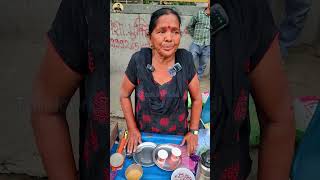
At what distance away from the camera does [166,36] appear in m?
1.00

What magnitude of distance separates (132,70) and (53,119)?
23cm

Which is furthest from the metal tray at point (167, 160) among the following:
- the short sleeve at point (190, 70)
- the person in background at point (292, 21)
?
the person in background at point (292, 21)

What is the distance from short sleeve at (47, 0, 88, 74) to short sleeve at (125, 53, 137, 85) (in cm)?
10

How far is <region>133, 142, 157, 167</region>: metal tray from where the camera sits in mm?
1017

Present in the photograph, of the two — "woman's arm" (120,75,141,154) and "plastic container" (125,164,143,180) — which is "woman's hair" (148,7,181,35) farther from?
"plastic container" (125,164,143,180)

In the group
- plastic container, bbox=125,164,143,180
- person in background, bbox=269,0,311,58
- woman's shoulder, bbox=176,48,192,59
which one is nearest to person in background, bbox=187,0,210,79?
woman's shoulder, bbox=176,48,192,59

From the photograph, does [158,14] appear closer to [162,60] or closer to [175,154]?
[162,60]

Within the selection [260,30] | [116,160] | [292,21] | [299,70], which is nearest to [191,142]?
Answer: [116,160]

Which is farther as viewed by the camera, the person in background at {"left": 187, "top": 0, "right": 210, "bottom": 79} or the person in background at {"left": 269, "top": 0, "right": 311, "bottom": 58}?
the person in background at {"left": 269, "top": 0, "right": 311, "bottom": 58}

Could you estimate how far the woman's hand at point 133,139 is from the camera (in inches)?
40.3

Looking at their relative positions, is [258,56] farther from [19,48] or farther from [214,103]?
[19,48]

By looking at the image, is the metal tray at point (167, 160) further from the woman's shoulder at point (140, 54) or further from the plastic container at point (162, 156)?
the woman's shoulder at point (140, 54)

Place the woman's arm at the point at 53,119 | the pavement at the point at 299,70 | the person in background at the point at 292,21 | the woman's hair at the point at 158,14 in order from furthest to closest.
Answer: the person in background at the point at 292,21, the pavement at the point at 299,70, the woman's arm at the point at 53,119, the woman's hair at the point at 158,14

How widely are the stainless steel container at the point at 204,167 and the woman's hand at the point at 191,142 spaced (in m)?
0.03
